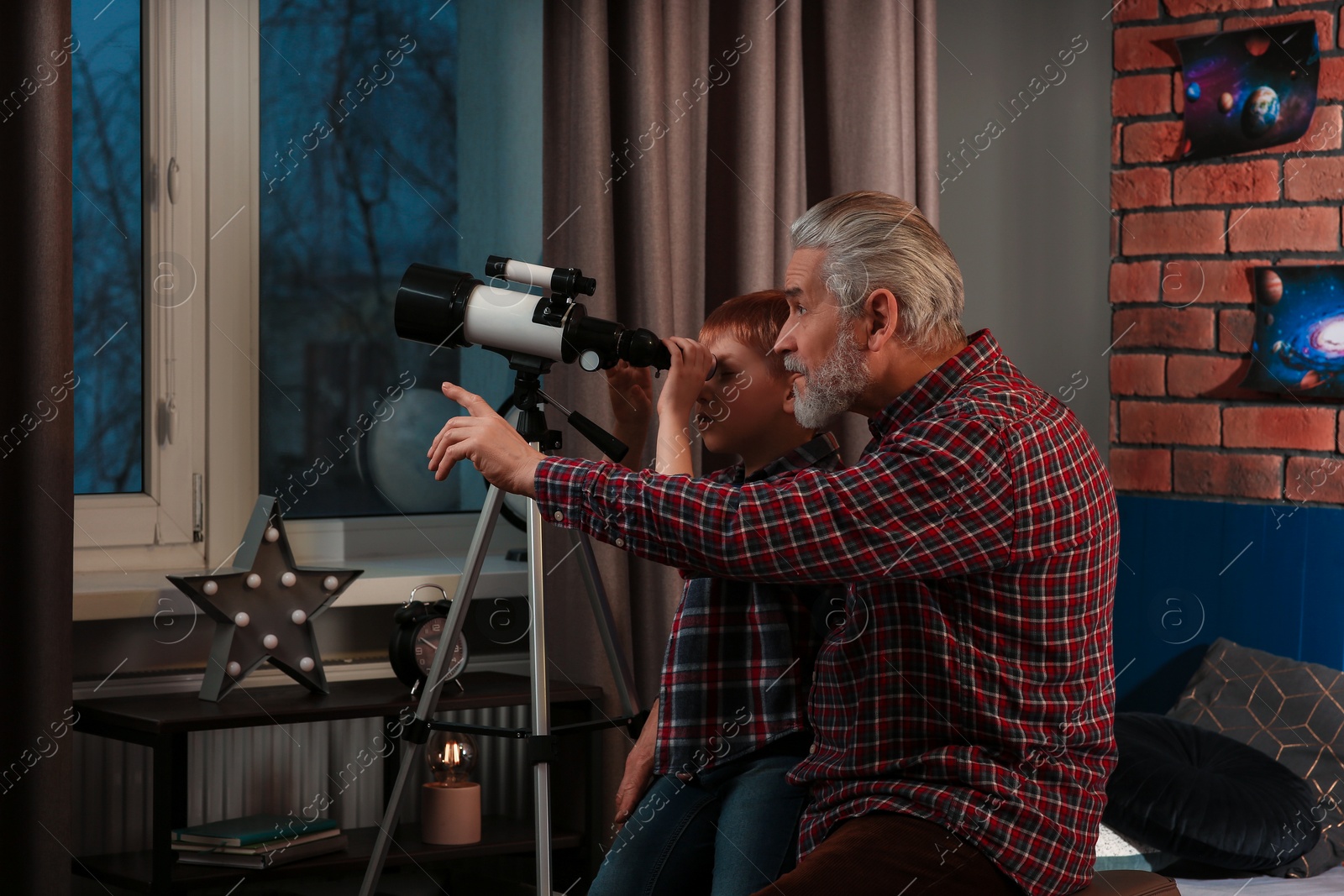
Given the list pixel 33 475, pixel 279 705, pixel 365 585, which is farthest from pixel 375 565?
pixel 33 475

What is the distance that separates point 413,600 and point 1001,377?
4.38 ft

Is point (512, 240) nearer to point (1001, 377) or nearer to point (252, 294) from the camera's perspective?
point (252, 294)

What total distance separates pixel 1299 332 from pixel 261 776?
2.09 m

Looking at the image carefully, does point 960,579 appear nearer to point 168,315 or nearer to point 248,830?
point 248,830

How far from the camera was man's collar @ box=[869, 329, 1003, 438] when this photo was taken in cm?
130

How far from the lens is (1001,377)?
4.21 feet

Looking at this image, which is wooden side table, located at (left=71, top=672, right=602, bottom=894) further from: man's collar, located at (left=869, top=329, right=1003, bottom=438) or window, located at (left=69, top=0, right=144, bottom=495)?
man's collar, located at (left=869, top=329, right=1003, bottom=438)

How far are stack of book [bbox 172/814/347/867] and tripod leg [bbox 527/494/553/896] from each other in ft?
1.39

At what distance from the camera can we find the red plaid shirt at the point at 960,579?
3.82 ft

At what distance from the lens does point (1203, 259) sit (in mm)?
2783

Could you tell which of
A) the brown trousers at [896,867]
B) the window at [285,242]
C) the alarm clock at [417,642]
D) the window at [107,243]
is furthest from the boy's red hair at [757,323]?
Result: the window at [107,243]

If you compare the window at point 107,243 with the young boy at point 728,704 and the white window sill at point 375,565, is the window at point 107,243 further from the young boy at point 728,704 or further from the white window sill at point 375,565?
the young boy at point 728,704

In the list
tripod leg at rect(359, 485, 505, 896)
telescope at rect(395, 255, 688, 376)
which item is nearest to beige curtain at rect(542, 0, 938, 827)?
tripod leg at rect(359, 485, 505, 896)

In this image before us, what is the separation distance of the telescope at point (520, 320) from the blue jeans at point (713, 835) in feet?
1.59
